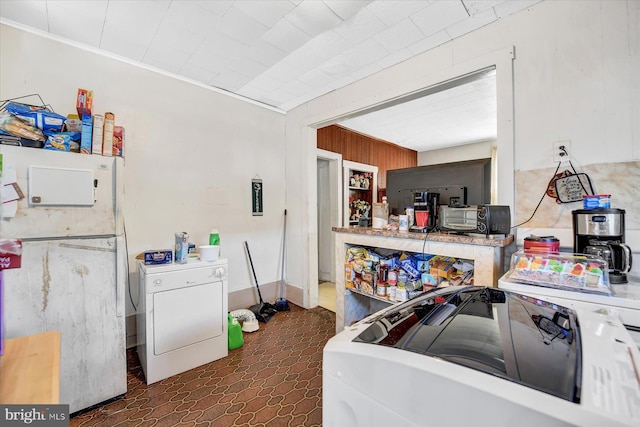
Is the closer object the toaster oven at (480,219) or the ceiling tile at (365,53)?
the toaster oven at (480,219)

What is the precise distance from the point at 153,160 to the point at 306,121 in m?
1.77

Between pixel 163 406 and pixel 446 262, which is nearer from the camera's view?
pixel 163 406

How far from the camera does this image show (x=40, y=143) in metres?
1.63

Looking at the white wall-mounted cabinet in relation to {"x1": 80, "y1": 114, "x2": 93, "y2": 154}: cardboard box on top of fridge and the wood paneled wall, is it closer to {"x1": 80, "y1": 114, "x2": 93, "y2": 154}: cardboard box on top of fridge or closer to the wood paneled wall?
the wood paneled wall

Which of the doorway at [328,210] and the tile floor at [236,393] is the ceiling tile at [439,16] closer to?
the doorway at [328,210]

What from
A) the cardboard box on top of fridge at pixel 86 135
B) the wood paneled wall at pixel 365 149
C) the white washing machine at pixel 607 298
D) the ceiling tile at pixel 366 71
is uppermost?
the ceiling tile at pixel 366 71

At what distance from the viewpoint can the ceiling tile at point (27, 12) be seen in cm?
177

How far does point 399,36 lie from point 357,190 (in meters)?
3.06

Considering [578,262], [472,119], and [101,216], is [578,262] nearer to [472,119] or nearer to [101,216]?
[101,216]

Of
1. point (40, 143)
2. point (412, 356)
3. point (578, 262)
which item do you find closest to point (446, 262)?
point (578, 262)

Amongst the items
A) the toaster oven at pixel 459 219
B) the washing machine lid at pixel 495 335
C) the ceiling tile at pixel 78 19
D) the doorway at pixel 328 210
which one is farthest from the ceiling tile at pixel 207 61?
the washing machine lid at pixel 495 335

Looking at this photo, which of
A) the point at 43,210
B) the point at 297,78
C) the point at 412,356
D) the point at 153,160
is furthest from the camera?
the point at 297,78

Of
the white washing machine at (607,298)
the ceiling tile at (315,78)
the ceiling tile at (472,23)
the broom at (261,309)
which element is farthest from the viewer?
the broom at (261,309)

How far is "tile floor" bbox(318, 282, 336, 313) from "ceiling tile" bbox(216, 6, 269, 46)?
2993mm
